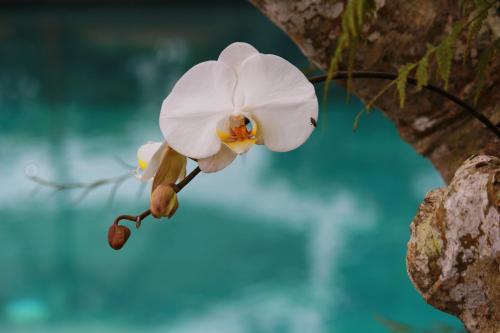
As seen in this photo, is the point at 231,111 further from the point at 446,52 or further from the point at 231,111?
the point at 446,52

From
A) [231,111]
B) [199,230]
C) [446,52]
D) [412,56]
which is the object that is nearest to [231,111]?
[231,111]

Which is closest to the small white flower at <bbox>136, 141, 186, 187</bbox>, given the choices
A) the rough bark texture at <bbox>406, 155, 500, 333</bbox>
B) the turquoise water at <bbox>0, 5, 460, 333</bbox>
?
the rough bark texture at <bbox>406, 155, 500, 333</bbox>

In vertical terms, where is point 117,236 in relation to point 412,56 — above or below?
below

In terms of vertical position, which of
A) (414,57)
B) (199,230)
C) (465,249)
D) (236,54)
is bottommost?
(465,249)

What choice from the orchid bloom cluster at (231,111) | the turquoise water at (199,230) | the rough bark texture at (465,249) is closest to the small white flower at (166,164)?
the orchid bloom cluster at (231,111)

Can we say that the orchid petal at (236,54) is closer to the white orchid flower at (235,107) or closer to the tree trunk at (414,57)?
the white orchid flower at (235,107)

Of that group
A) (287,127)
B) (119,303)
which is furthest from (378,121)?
(287,127)

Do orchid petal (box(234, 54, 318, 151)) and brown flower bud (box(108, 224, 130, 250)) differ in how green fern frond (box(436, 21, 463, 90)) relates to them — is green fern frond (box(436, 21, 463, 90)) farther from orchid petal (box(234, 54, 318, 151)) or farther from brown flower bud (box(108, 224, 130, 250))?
brown flower bud (box(108, 224, 130, 250))

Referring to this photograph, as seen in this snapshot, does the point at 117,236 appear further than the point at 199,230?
No
